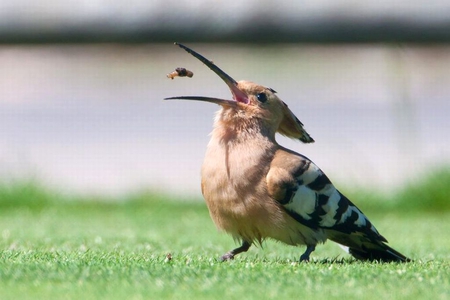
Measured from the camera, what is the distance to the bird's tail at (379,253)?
14.7 ft

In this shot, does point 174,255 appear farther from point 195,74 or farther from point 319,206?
point 195,74

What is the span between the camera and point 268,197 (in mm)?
4285

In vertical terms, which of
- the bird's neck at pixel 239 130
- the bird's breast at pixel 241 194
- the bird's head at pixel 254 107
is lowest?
the bird's breast at pixel 241 194

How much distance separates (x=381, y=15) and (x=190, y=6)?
170 cm

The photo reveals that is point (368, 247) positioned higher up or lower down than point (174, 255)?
higher up

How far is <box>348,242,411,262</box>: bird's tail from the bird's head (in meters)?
0.65

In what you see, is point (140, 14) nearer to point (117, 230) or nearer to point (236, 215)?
point (117, 230)

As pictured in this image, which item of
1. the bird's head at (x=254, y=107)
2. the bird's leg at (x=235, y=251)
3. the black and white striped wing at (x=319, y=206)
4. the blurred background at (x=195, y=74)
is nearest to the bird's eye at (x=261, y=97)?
Answer: the bird's head at (x=254, y=107)

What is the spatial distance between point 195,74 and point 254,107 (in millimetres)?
4190

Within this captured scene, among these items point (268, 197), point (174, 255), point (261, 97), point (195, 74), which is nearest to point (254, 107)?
point (261, 97)

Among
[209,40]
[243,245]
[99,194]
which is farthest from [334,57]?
[243,245]

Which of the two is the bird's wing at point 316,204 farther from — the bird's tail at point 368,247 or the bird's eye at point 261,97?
the bird's eye at point 261,97

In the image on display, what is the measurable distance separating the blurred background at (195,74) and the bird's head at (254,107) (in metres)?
3.21

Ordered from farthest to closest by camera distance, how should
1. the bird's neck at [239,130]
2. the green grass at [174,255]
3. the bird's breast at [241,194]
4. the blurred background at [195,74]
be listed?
the blurred background at [195,74], the bird's neck at [239,130], the bird's breast at [241,194], the green grass at [174,255]
